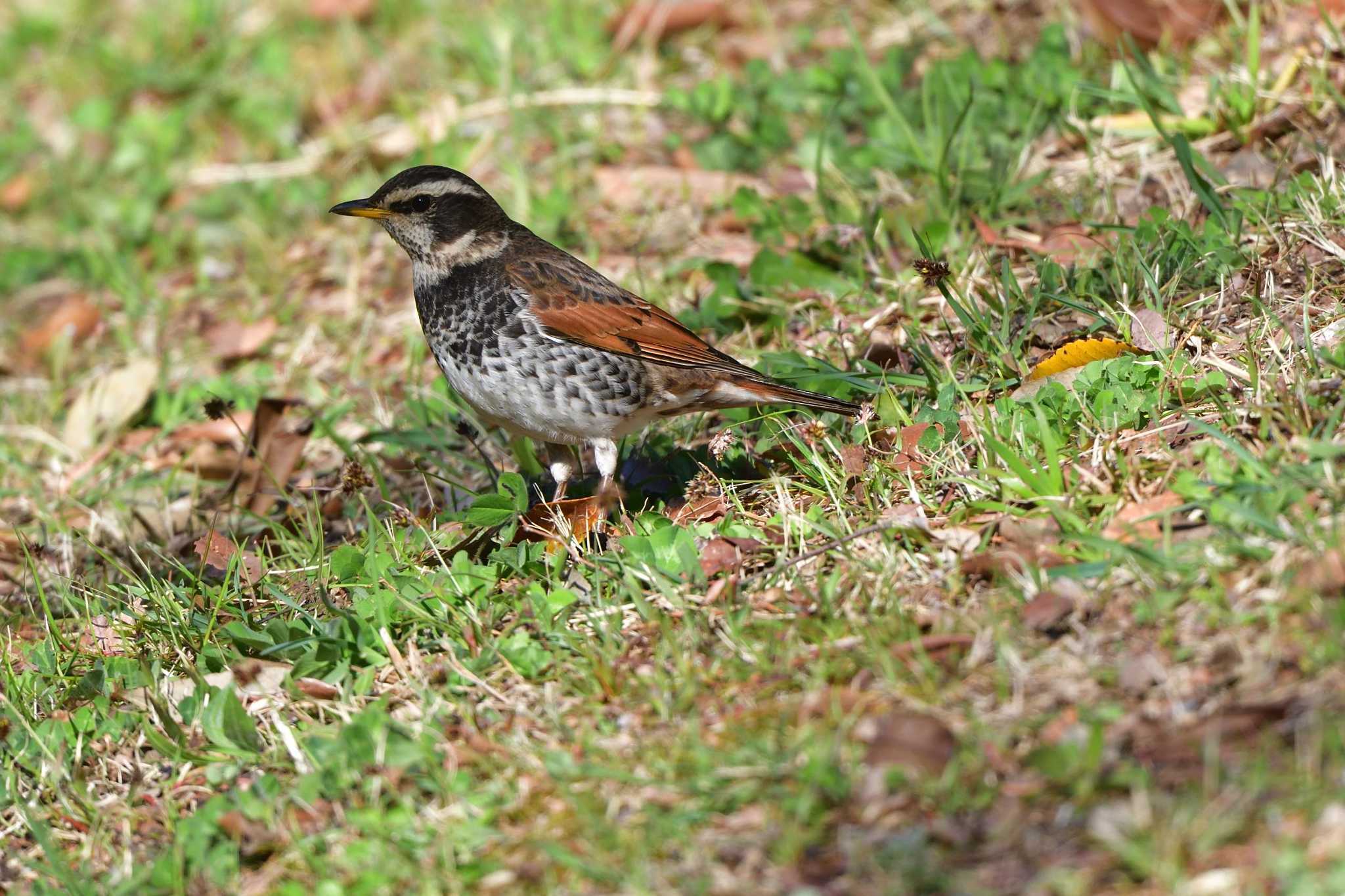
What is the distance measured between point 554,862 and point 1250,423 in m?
2.74

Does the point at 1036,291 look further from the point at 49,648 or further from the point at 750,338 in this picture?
the point at 49,648

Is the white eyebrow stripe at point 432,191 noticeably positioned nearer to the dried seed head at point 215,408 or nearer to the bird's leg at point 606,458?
the dried seed head at point 215,408

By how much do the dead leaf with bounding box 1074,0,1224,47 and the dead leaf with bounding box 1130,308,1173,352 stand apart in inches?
107

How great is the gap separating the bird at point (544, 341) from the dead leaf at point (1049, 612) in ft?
5.14

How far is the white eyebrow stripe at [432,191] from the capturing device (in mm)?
6133

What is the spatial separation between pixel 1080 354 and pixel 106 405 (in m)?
5.25

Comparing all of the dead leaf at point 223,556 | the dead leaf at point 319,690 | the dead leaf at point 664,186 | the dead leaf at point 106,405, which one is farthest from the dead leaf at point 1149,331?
the dead leaf at point 106,405

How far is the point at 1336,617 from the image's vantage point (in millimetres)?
3719

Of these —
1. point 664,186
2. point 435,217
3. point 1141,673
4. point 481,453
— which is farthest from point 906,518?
point 664,186

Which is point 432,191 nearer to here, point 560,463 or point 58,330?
point 560,463

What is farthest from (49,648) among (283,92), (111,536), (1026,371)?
(283,92)

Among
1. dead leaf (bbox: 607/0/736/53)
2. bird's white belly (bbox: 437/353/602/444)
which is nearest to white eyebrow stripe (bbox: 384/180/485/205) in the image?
bird's white belly (bbox: 437/353/602/444)

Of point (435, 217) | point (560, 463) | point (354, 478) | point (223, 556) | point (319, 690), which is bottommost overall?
point (560, 463)

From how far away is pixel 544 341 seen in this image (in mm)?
5719
